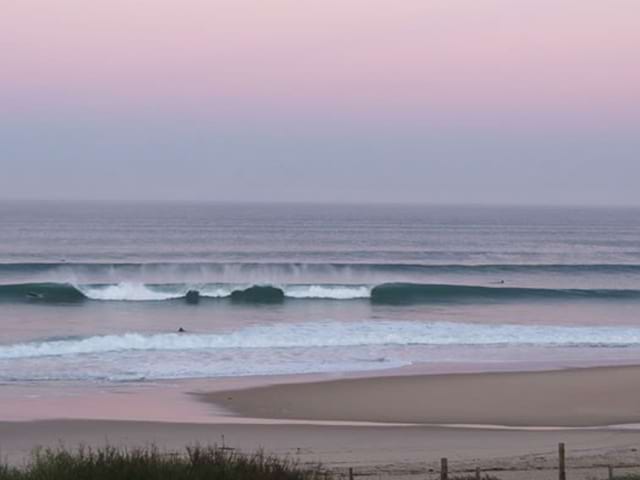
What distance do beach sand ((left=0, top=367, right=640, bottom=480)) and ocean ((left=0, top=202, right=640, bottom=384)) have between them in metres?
2.27

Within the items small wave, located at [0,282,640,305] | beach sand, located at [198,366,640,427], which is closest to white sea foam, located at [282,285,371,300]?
small wave, located at [0,282,640,305]

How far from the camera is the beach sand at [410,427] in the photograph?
14.3 m

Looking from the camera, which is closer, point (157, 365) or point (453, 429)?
point (453, 429)

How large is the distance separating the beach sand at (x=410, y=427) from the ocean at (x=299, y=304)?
227 centimetres

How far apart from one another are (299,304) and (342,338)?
10592 mm

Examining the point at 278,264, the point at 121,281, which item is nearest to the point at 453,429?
the point at 121,281

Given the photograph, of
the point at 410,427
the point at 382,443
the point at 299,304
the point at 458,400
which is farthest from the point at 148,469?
the point at 299,304

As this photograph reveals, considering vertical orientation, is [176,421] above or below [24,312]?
below

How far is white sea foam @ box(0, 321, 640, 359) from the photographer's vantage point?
25984 mm

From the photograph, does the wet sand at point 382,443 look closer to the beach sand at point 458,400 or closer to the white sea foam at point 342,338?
the beach sand at point 458,400

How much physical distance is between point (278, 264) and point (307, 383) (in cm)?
3016

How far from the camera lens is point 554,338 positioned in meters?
28.9

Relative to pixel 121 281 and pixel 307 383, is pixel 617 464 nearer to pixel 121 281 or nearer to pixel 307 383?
pixel 307 383

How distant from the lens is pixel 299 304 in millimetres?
38938
